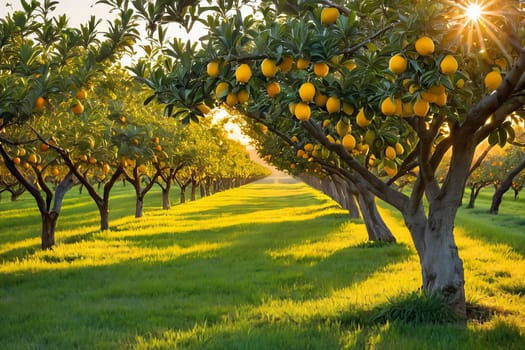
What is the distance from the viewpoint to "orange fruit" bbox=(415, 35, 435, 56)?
3.55 m

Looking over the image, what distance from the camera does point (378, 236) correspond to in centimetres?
1588

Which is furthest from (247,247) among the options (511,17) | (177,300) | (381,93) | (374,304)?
(511,17)

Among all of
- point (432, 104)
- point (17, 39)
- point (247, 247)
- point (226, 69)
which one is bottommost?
point (247, 247)

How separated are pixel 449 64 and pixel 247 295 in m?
6.39

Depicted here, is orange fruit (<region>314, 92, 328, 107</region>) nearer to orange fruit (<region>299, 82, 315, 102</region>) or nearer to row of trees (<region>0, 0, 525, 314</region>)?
row of trees (<region>0, 0, 525, 314</region>)

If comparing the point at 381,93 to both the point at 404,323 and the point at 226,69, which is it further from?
the point at 404,323

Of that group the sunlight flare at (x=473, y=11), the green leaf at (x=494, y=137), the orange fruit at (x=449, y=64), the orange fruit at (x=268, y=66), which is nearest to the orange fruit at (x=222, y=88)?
the orange fruit at (x=268, y=66)

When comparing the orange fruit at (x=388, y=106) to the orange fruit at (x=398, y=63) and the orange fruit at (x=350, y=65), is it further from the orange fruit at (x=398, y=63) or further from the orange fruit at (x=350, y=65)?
the orange fruit at (x=350, y=65)

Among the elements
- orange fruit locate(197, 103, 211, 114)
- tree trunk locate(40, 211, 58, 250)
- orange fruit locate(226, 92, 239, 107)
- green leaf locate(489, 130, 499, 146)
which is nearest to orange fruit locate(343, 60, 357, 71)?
orange fruit locate(226, 92, 239, 107)

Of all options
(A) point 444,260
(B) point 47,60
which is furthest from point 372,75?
(B) point 47,60

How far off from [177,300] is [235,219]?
17.7 meters

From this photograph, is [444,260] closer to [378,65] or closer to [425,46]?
[378,65]

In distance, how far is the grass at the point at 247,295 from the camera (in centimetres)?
623

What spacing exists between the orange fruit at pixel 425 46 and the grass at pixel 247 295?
3.57 meters
